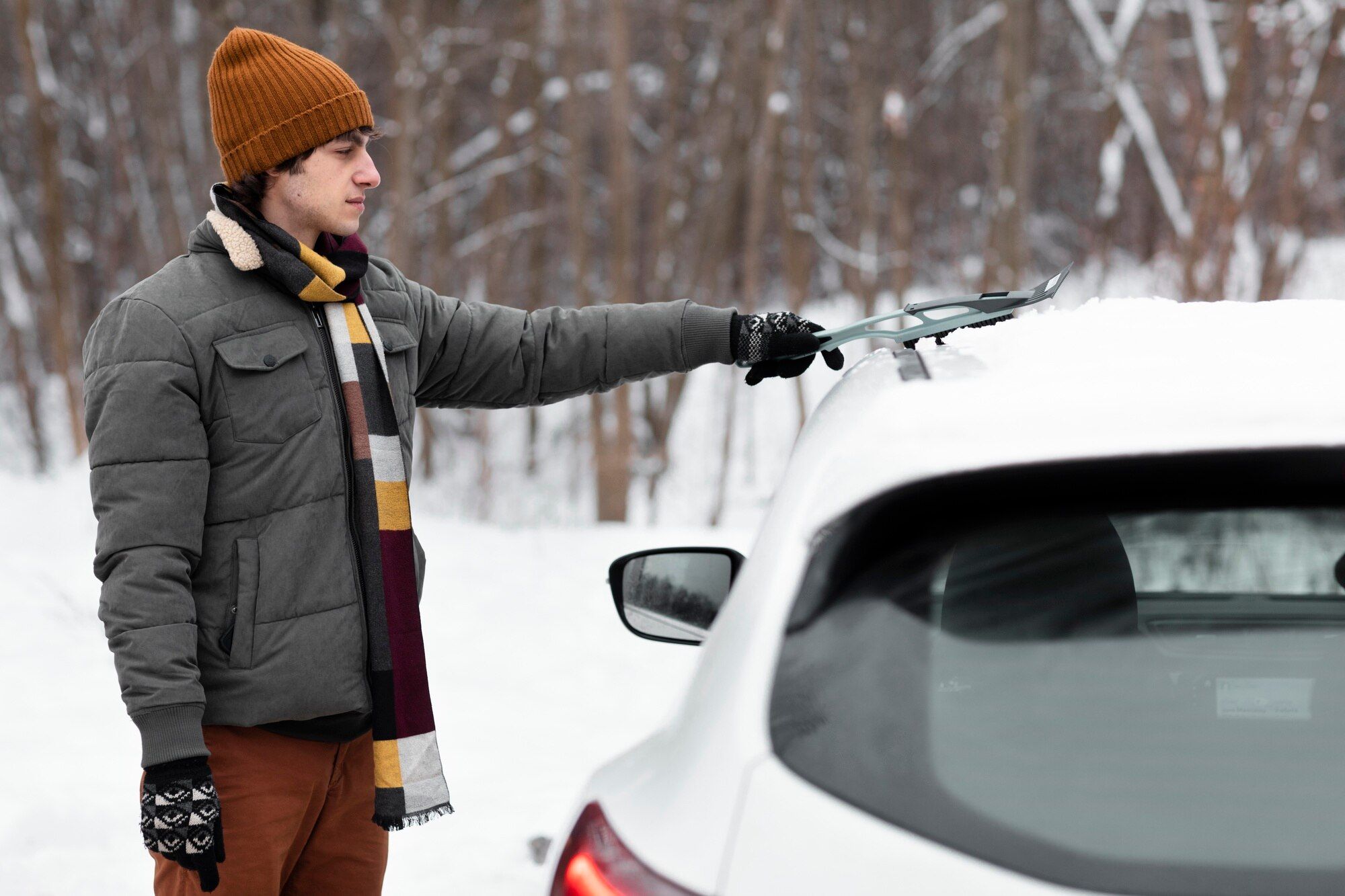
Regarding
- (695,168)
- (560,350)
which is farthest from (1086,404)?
(695,168)

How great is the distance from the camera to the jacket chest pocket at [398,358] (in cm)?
225

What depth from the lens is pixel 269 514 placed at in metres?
2.00

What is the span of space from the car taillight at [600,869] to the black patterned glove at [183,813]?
0.83m

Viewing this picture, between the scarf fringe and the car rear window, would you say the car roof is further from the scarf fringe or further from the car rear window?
the scarf fringe

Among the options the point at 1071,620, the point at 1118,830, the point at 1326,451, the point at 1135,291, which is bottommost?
the point at 1118,830

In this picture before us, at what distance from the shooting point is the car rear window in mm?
961

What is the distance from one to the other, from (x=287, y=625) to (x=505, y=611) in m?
5.45

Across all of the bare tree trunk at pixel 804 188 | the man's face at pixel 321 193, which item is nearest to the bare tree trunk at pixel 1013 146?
the bare tree trunk at pixel 804 188

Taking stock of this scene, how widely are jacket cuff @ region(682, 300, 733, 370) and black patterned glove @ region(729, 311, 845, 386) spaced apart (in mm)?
21

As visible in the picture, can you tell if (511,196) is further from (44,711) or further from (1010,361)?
(1010,361)

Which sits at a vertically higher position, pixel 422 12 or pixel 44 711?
pixel 422 12

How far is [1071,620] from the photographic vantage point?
3.57ft

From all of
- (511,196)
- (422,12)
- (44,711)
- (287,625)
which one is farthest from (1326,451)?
(511,196)

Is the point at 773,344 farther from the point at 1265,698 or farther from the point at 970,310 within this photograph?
the point at 1265,698
